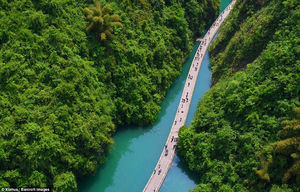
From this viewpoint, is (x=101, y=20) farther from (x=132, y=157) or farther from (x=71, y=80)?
(x=132, y=157)

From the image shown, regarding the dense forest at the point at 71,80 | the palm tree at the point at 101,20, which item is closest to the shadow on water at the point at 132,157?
the dense forest at the point at 71,80

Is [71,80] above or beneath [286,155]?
above

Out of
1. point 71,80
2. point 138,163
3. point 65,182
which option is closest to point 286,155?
point 138,163

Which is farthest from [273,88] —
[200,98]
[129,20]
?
[129,20]

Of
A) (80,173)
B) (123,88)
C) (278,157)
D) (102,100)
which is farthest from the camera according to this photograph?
(123,88)

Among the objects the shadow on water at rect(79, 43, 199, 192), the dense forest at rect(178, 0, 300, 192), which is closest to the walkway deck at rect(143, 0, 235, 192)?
the shadow on water at rect(79, 43, 199, 192)

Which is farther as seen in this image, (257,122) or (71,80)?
(71,80)

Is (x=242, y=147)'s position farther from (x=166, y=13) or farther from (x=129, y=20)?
(x=166, y=13)
